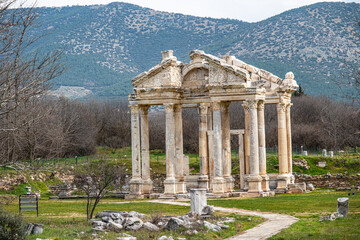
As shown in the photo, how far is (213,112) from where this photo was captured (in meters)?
42.0

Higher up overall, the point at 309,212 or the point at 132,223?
the point at 132,223

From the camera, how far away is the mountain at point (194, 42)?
128 metres

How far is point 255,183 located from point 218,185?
237 centimetres

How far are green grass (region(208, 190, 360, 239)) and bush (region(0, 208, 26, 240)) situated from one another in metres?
8.93

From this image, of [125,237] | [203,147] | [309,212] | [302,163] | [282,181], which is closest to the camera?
[125,237]

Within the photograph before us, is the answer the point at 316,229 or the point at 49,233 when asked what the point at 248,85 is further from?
the point at 49,233

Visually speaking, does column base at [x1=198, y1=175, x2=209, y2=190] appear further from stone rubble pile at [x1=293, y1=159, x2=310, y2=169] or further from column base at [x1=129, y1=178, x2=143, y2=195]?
stone rubble pile at [x1=293, y1=159, x2=310, y2=169]

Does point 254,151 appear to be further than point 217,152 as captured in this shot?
No

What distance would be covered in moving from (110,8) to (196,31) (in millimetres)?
27674

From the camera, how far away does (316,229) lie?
2509 cm

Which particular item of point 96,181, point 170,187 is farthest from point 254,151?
point 96,181

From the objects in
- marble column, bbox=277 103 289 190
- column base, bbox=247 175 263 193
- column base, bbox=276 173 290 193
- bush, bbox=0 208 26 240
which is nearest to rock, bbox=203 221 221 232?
bush, bbox=0 208 26 240

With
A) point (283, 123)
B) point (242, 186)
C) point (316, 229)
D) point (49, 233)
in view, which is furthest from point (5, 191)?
point (316, 229)

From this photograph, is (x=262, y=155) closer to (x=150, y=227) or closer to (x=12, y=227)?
(x=150, y=227)
